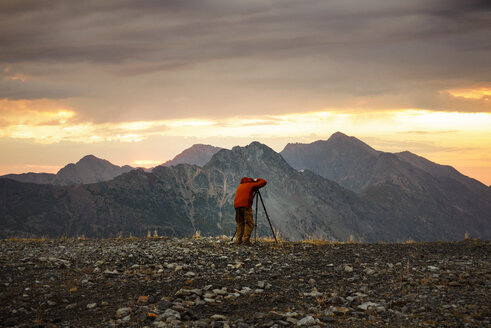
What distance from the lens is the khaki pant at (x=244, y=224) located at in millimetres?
21812

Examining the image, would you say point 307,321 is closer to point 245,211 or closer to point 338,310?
point 338,310

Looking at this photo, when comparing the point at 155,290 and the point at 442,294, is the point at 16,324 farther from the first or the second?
the point at 442,294

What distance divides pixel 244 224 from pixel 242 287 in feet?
30.0

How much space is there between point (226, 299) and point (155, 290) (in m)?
2.36

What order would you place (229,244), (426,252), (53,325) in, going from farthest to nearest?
(229,244) → (426,252) → (53,325)

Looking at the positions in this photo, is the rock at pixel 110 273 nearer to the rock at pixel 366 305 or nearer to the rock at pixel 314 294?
the rock at pixel 314 294

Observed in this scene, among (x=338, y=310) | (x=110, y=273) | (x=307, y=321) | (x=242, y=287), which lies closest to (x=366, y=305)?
(x=338, y=310)

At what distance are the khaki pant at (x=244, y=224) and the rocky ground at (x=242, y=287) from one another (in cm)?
182

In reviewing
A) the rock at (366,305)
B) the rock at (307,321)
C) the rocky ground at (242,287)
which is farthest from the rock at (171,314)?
the rock at (366,305)

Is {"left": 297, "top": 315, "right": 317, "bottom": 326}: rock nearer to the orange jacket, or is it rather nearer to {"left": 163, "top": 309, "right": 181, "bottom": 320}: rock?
{"left": 163, "top": 309, "right": 181, "bottom": 320}: rock

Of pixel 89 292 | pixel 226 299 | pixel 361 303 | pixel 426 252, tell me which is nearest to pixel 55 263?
pixel 89 292

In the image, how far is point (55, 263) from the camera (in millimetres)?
15891

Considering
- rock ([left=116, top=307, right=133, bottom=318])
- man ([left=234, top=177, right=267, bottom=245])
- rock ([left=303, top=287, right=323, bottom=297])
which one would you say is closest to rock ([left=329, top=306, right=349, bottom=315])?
rock ([left=303, top=287, right=323, bottom=297])

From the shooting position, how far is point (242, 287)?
13.3 metres
